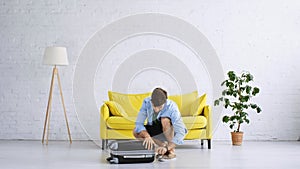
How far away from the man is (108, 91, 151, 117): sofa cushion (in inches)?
56.0

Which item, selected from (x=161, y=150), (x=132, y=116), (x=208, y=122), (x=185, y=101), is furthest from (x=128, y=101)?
(x=161, y=150)

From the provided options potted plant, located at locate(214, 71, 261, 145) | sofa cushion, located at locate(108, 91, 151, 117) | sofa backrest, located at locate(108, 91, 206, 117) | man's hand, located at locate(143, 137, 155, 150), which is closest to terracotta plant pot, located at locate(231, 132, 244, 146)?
potted plant, located at locate(214, 71, 261, 145)

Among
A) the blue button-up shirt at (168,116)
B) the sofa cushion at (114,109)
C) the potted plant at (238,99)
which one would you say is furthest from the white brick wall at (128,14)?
the blue button-up shirt at (168,116)

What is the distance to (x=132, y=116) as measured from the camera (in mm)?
5969

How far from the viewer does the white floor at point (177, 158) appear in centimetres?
420

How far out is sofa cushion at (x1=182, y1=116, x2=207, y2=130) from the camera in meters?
5.64

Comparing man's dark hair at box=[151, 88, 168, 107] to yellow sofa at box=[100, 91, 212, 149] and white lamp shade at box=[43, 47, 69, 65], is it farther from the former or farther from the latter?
white lamp shade at box=[43, 47, 69, 65]

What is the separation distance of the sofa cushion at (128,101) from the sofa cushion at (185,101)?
529mm

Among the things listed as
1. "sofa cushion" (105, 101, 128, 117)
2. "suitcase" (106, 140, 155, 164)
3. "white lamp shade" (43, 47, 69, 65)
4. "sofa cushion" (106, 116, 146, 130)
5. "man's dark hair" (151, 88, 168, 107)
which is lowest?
"suitcase" (106, 140, 155, 164)

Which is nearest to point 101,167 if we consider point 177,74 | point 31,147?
point 31,147

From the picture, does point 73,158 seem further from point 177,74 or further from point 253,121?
point 253,121

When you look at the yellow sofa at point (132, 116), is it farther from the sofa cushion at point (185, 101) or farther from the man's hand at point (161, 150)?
the man's hand at point (161, 150)

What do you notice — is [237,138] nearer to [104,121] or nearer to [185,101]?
[185,101]

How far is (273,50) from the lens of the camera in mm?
6906
